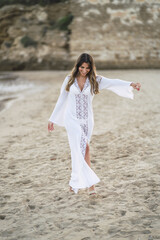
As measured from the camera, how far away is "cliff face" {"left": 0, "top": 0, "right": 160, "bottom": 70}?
19.6 meters

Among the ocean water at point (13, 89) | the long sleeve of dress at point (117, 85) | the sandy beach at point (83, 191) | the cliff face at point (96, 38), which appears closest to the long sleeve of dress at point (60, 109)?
the long sleeve of dress at point (117, 85)

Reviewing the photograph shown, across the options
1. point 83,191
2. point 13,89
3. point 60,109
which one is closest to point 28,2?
point 13,89

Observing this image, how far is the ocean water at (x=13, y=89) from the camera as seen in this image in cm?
1036

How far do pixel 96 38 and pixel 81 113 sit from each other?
17.4 metres

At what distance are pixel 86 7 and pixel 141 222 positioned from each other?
19.8m

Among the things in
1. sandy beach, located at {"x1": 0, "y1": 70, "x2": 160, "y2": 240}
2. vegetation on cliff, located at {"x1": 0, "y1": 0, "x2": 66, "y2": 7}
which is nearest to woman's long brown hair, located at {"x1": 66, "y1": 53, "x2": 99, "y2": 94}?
sandy beach, located at {"x1": 0, "y1": 70, "x2": 160, "y2": 240}

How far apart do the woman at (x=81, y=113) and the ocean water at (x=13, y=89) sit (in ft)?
20.5

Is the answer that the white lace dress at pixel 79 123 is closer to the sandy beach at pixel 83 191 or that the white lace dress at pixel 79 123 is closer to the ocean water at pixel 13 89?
the sandy beach at pixel 83 191

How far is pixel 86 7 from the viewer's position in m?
20.0

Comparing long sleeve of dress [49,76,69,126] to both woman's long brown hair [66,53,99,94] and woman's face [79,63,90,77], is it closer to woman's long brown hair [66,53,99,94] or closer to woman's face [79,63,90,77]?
woman's long brown hair [66,53,99,94]

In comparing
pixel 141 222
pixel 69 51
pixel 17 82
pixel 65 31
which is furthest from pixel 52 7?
pixel 141 222

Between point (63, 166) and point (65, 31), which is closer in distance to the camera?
point (63, 166)

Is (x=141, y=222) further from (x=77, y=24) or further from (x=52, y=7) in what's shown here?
(x=52, y=7)

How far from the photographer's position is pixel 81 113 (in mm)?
3227
